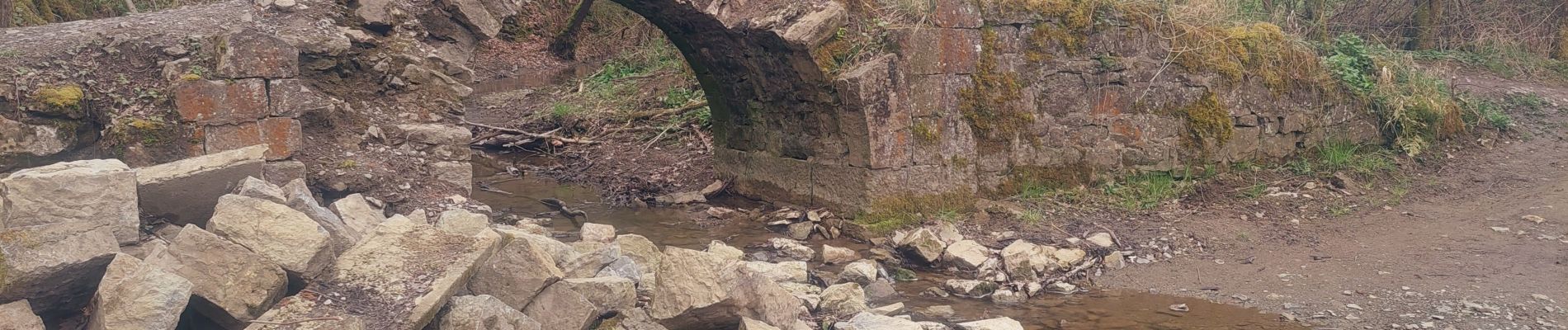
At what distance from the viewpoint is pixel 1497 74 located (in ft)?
31.3

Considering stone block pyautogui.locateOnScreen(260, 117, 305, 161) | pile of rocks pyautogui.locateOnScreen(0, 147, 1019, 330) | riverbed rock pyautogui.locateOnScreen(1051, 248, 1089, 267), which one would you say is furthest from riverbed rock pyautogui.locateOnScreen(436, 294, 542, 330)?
riverbed rock pyautogui.locateOnScreen(1051, 248, 1089, 267)

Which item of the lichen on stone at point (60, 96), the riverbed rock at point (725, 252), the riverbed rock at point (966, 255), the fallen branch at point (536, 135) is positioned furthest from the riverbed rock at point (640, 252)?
the fallen branch at point (536, 135)

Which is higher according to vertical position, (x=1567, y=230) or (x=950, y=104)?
(x=950, y=104)

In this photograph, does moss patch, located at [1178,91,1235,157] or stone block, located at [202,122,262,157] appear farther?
moss patch, located at [1178,91,1235,157]

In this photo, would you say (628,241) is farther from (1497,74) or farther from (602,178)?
(1497,74)

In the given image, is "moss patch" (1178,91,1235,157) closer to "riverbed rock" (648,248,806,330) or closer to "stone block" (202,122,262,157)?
"riverbed rock" (648,248,806,330)

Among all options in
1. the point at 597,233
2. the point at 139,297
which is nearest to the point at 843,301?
the point at 597,233

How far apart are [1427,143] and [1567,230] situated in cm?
197

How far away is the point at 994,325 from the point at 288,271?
2638 mm

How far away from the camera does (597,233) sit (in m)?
5.96

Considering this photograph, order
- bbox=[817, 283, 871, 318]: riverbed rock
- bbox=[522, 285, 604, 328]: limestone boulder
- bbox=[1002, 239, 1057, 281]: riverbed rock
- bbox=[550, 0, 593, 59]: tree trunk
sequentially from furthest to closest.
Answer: bbox=[550, 0, 593, 59]: tree trunk → bbox=[1002, 239, 1057, 281]: riverbed rock → bbox=[817, 283, 871, 318]: riverbed rock → bbox=[522, 285, 604, 328]: limestone boulder

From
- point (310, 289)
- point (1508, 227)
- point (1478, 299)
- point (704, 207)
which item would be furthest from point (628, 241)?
point (1508, 227)

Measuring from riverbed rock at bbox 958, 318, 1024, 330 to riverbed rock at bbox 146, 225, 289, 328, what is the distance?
259 centimetres

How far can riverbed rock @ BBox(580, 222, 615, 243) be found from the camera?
19.2 feet
